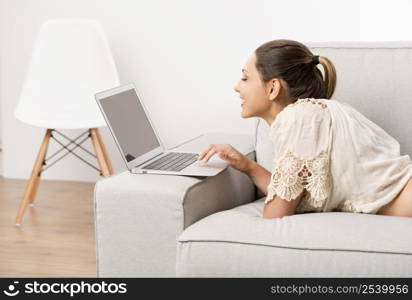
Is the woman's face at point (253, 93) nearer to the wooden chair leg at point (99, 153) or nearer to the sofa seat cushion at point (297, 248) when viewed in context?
the sofa seat cushion at point (297, 248)

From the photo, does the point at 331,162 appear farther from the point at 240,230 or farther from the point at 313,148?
the point at 240,230

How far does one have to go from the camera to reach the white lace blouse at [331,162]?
2119 mm

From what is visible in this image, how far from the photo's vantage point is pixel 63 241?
126 inches

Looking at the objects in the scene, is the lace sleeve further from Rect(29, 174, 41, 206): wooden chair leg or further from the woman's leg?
Rect(29, 174, 41, 206): wooden chair leg

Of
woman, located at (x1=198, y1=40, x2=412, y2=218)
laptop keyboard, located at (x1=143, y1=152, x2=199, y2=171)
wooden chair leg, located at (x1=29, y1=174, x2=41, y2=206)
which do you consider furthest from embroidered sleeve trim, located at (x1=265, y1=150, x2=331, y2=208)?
wooden chair leg, located at (x1=29, y1=174, x2=41, y2=206)

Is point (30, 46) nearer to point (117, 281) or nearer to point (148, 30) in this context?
point (148, 30)

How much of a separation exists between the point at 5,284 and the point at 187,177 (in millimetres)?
645

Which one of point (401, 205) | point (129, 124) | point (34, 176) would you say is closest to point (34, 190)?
point (34, 176)

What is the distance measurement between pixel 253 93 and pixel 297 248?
0.54 meters

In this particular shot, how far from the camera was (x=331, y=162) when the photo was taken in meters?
2.16

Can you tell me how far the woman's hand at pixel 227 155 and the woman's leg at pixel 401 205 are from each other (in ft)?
1.37

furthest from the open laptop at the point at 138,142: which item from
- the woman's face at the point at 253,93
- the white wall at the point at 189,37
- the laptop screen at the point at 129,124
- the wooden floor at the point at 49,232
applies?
the white wall at the point at 189,37

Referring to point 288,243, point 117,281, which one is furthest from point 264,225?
point 117,281

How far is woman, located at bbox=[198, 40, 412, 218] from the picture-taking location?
6.97ft
